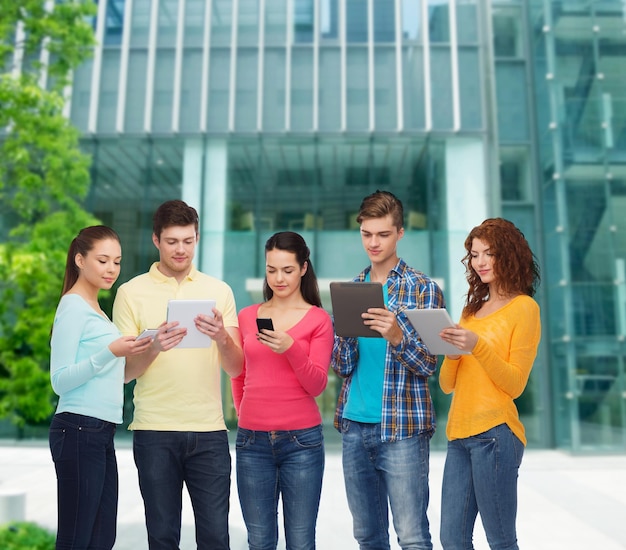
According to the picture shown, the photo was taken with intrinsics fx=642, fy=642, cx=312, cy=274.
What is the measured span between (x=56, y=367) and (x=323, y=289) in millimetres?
10404

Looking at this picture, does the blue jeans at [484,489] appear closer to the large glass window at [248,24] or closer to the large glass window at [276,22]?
the large glass window at [276,22]

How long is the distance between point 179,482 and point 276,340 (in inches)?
36.0

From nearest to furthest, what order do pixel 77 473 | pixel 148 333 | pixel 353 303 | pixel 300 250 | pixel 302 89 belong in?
pixel 148 333 → pixel 77 473 → pixel 353 303 → pixel 300 250 → pixel 302 89

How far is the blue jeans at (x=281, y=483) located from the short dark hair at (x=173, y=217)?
1.14 meters

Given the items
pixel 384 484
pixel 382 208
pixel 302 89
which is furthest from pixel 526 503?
pixel 302 89

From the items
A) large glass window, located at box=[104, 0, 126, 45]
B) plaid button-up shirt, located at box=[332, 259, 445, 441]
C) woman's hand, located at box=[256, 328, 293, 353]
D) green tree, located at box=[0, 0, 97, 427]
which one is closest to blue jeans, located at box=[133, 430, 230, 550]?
Answer: woman's hand, located at box=[256, 328, 293, 353]

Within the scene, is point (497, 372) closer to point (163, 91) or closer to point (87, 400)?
point (87, 400)

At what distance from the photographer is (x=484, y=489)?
3174mm

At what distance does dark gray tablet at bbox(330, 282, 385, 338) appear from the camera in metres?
3.18

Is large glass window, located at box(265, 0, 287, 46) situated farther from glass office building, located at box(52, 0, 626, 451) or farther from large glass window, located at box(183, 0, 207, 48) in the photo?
large glass window, located at box(183, 0, 207, 48)

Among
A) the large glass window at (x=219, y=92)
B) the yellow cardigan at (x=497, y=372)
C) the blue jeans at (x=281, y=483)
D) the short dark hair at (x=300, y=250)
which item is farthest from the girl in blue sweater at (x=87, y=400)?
the large glass window at (x=219, y=92)

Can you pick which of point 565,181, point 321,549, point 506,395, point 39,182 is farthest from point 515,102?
point 506,395

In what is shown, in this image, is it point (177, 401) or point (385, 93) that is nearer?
point (177, 401)

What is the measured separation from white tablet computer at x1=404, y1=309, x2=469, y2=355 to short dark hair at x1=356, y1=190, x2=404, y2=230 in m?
0.55
